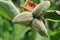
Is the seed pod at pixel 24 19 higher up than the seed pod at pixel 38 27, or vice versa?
the seed pod at pixel 24 19

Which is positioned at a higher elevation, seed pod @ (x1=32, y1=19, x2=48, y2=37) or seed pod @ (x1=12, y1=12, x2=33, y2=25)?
seed pod @ (x1=12, y1=12, x2=33, y2=25)

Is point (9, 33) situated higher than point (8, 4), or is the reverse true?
point (8, 4)

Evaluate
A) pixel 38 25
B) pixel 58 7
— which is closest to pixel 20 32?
pixel 58 7

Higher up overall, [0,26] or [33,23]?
[33,23]

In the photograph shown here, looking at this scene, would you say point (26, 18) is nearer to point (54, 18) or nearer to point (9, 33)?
point (54, 18)

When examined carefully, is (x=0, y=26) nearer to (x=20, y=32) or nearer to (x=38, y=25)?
(x=20, y=32)

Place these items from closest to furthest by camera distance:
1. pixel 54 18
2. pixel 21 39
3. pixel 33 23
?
1. pixel 33 23
2. pixel 54 18
3. pixel 21 39

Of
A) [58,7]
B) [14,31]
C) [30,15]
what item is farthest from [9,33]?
[30,15]

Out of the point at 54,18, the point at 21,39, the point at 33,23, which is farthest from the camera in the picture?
the point at 21,39

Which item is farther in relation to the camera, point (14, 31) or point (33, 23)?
point (14, 31)
